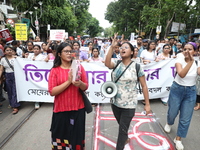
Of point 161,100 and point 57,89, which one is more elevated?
point 57,89

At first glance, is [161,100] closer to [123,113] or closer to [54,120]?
[123,113]

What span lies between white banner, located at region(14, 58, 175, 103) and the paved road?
41 centimetres

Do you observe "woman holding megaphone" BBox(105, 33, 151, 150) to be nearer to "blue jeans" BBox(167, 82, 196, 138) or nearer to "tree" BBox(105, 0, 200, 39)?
"blue jeans" BBox(167, 82, 196, 138)

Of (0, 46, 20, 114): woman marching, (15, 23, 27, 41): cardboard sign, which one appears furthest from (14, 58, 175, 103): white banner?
(15, 23, 27, 41): cardboard sign

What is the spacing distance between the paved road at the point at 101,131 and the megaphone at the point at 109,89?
3.58 ft

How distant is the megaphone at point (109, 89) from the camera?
215 centimetres

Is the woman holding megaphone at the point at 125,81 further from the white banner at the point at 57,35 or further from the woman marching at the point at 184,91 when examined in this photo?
the white banner at the point at 57,35

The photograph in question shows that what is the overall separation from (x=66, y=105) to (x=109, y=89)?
64 cm

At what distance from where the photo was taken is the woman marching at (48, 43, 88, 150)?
6.07ft

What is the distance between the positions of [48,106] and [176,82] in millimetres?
3394

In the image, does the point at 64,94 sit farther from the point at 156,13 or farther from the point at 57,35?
the point at 156,13

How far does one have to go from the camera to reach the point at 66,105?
191cm

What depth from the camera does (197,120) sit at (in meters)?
3.70

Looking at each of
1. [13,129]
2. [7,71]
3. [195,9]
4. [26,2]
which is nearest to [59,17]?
[26,2]
